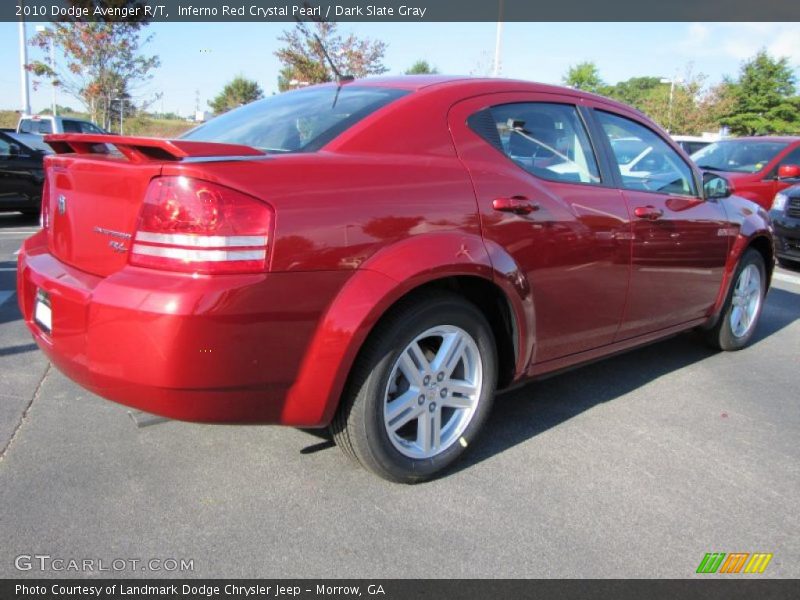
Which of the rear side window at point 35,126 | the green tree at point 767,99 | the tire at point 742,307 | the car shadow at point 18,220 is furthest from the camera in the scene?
the green tree at point 767,99

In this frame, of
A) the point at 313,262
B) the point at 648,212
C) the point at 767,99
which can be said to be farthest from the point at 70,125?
the point at 767,99

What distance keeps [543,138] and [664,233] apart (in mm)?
997

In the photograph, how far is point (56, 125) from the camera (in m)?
17.0

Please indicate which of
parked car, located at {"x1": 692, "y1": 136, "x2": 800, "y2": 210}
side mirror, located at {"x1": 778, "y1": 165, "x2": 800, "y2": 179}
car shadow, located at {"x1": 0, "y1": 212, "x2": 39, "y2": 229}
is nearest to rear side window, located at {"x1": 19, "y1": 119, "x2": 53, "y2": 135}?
car shadow, located at {"x1": 0, "y1": 212, "x2": 39, "y2": 229}

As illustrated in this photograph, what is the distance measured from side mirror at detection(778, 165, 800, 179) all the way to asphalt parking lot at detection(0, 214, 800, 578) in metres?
6.76

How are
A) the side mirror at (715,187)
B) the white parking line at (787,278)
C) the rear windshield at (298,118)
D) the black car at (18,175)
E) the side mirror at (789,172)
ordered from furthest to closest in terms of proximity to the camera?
the black car at (18,175) → the side mirror at (789,172) → the white parking line at (787,278) → the side mirror at (715,187) → the rear windshield at (298,118)

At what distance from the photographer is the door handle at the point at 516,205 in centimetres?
278

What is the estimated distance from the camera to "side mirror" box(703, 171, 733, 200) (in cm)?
421

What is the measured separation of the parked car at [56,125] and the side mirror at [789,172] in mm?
16152

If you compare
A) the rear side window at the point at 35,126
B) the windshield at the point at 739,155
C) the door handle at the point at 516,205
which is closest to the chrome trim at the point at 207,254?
the door handle at the point at 516,205

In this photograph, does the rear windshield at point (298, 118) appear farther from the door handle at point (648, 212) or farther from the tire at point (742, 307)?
the tire at point (742, 307)

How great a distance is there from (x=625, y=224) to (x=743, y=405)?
1.36 metres

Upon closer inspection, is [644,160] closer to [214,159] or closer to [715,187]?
[715,187]

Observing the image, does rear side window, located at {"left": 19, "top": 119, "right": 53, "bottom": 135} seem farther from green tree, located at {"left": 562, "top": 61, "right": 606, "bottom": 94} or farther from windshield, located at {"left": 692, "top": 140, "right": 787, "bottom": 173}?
green tree, located at {"left": 562, "top": 61, "right": 606, "bottom": 94}
